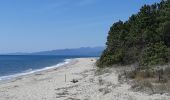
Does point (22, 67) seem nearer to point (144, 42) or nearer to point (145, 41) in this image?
point (144, 42)

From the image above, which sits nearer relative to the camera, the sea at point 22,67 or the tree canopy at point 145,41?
the tree canopy at point 145,41

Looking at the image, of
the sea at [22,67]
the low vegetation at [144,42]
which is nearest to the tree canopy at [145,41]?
the low vegetation at [144,42]

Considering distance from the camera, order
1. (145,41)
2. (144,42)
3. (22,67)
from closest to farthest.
Answer: (145,41) < (144,42) < (22,67)

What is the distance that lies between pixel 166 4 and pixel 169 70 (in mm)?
15318

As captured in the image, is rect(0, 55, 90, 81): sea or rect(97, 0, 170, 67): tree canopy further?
rect(0, 55, 90, 81): sea

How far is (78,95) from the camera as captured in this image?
2116cm

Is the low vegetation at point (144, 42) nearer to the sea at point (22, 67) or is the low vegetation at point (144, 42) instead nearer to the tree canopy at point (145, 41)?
→ the tree canopy at point (145, 41)

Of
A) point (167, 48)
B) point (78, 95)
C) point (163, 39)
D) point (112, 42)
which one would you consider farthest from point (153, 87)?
point (112, 42)

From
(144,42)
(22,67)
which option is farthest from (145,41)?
(22,67)

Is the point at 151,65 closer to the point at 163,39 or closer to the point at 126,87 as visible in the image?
the point at 163,39

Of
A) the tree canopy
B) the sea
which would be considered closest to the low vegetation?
the tree canopy

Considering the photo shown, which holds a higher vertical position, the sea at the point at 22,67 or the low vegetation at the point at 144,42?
the low vegetation at the point at 144,42

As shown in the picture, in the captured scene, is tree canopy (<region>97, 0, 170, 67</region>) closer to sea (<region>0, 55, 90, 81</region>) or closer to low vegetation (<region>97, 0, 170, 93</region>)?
low vegetation (<region>97, 0, 170, 93</region>)

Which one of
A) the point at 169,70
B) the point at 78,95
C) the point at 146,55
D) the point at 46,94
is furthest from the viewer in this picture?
the point at 146,55
